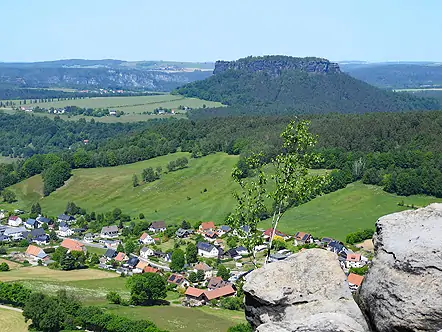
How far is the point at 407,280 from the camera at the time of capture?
12.2m

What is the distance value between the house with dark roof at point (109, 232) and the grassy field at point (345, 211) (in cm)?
2846

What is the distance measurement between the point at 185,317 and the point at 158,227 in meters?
46.3

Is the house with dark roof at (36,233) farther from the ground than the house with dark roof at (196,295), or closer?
closer

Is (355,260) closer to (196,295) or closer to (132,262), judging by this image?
(196,295)

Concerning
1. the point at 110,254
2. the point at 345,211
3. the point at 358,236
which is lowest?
the point at 110,254

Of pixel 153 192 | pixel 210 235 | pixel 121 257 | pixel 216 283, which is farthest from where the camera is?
pixel 153 192

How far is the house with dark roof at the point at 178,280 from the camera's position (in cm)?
7181

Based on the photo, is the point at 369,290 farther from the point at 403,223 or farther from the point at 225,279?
the point at 225,279

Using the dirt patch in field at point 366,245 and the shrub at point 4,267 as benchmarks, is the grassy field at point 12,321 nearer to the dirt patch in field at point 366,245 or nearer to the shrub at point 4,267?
the shrub at point 4,267

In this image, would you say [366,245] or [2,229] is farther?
[2,229]

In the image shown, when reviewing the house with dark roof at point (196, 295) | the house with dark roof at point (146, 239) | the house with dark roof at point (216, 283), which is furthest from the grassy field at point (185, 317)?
the house with dark roof at point (146, 239)

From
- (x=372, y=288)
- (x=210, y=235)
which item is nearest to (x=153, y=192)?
(x=210, y=235)

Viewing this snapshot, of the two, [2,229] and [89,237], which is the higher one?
[2,229]

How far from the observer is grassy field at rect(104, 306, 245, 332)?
52344mm
